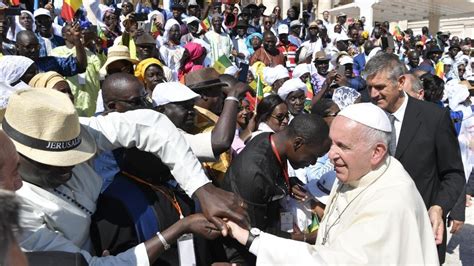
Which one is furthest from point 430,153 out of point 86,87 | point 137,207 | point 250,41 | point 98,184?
point 250,41

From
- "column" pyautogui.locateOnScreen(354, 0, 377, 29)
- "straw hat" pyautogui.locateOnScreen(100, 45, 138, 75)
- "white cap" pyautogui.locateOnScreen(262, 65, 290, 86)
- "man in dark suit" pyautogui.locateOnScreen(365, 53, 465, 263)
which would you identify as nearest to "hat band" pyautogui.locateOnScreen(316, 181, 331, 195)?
"man in dark suit" pyautogui.locateOnScreen(365, 53, 465, 263)

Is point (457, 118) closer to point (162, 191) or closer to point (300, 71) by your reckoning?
point (300, 71)

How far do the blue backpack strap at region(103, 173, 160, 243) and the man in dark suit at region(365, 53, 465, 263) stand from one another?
210 cm

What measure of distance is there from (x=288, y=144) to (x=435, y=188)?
131cm

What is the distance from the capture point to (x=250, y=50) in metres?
13.5

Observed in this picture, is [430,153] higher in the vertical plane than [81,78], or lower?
lower

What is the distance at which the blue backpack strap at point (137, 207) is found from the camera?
2.70 metres

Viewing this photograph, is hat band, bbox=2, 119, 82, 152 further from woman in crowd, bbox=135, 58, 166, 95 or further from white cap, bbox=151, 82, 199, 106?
woman in crowd, bbox=135, 58, 166, 95

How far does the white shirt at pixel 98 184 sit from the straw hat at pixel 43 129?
16 cm

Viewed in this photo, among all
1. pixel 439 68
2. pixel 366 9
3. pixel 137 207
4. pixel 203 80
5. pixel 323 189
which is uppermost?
pixel 203 80

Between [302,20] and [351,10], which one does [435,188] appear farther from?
[351,10]

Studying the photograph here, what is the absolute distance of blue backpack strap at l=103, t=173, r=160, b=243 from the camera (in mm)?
2697

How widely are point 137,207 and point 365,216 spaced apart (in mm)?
1158

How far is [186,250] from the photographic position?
2.63 m
